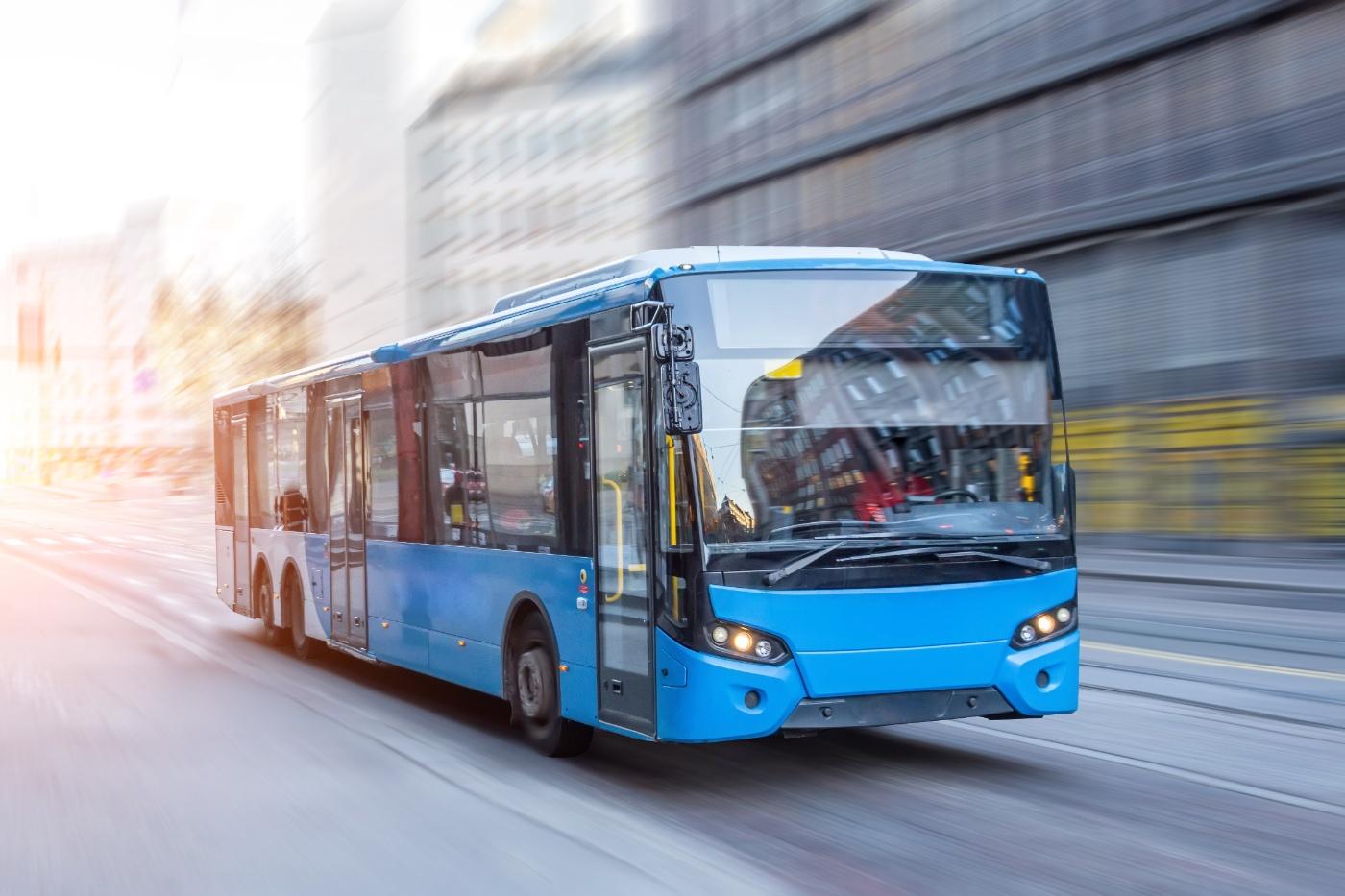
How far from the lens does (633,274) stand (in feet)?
26.3

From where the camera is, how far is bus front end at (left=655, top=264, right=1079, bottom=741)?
7145 mm

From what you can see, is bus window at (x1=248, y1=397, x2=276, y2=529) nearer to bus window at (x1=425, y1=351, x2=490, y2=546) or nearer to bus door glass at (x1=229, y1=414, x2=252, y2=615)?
bus door glass at (x1=229, y1=414, x2=252, y2=615)

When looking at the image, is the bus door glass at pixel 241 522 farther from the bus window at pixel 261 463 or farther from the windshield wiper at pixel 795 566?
the windshield wiper at pixel 795 566

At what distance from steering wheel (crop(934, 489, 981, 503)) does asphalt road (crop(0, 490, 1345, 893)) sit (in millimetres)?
1386

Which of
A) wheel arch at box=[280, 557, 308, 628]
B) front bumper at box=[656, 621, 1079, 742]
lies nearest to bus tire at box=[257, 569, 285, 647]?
wheel arch at box=[280, 557, 308, 628]

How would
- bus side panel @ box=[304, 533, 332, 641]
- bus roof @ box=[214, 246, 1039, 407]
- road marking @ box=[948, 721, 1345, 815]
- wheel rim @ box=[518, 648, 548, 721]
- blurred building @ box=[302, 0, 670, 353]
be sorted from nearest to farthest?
road marking @ box=[948, 721, 1345, 815], bus roof @ box=[214, 246, 1039, 407], wheel rim @ box=[518, 648, 548, 721], bus side panel @ box=[304, 533, 332, 641], blurred building @ box=[302, 0, 670, 353]

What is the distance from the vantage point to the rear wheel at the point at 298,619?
14188 millimetres

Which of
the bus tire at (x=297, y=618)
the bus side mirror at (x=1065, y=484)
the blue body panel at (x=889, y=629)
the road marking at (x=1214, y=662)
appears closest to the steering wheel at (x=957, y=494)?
the blue body panel at (x=889, y=629)

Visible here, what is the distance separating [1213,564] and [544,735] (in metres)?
17.2

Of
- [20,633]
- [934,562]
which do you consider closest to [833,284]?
[934,562]

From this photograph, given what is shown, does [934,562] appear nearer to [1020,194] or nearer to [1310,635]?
[1310,635]

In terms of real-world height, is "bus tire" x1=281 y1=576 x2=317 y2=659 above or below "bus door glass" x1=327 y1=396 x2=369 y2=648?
below

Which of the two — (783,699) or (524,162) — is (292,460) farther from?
(524,162)

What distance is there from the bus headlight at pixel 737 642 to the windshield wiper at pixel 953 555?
54 cm
